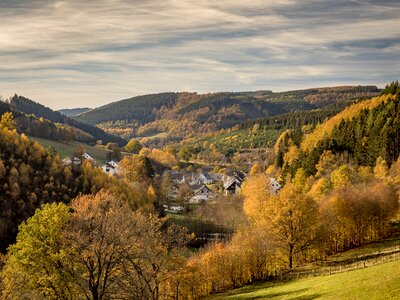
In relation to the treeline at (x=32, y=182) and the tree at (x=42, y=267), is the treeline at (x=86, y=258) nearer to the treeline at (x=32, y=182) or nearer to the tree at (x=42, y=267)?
the tree at (x=42, y=267)

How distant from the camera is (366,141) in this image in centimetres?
11538

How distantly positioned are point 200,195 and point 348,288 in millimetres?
124231

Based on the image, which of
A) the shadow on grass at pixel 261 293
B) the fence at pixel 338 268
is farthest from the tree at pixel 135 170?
the shadow on grass at pixel 261 293

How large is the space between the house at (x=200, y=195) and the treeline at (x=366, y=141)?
1334 inches

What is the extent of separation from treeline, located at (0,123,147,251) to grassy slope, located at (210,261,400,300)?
51.8 meters

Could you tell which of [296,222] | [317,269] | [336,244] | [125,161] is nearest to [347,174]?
[336,244]

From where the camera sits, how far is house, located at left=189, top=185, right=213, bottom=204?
150375 mm

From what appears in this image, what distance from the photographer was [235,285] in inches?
2269

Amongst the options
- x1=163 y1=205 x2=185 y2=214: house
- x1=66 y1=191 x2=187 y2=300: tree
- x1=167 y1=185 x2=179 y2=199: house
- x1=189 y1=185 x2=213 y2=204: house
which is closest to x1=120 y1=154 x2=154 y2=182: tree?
x1=167 y1=185 x2=179 y2=199: house

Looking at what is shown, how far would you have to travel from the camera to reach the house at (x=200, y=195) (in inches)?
5920

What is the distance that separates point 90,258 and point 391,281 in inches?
980

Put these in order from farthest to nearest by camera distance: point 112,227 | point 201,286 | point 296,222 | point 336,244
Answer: point 336,244 → point 296,222 → point 201,286 → point 112,227

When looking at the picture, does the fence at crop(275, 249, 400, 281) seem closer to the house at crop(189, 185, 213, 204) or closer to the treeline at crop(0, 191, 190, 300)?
the treeline at crop(0, 191, 190, 300)

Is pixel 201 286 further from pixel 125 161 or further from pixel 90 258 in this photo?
pixel 125 161
